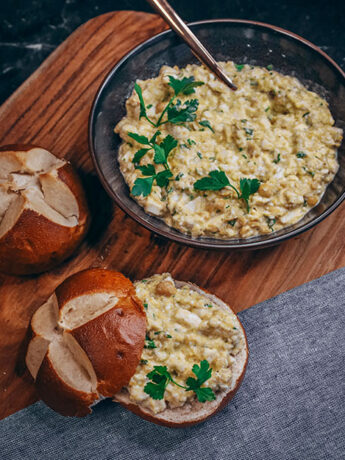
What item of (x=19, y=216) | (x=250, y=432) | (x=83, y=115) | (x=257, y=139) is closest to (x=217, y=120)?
(x=257, y=139)

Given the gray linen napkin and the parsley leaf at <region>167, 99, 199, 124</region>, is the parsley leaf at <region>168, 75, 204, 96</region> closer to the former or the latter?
the parsley leaf at <region>167, 99, 199, 124</region>

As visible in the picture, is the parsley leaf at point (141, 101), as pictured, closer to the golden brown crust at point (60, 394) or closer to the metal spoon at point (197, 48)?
the metal spoon at point (197, 48)

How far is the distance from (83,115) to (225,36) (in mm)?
1118

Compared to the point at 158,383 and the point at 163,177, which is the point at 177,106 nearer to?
the point at 163,177

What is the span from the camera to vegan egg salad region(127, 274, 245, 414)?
2.77m

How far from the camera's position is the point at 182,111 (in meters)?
2.90

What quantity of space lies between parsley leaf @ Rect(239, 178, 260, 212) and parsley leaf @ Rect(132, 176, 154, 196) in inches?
20.5

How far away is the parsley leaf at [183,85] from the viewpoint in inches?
116

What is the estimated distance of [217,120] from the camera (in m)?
2.94

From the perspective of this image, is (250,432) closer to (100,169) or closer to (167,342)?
(167,342)

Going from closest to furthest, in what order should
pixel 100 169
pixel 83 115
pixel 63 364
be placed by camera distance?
pixel 63 364 < pixel 100 169 < pixel 83 115

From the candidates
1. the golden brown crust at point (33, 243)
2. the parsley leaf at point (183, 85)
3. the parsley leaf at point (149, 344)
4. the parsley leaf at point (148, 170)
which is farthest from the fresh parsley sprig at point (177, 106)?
the parsley leaf at point (149, 344)

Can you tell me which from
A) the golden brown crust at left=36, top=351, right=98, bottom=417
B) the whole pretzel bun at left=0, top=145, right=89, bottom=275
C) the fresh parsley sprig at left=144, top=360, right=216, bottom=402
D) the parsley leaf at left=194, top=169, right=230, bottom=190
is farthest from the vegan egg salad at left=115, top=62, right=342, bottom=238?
the golden brown crust at left=36, top=351, right=98, bottom=417

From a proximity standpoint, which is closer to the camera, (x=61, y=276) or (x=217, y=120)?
(x=217, y=120)
